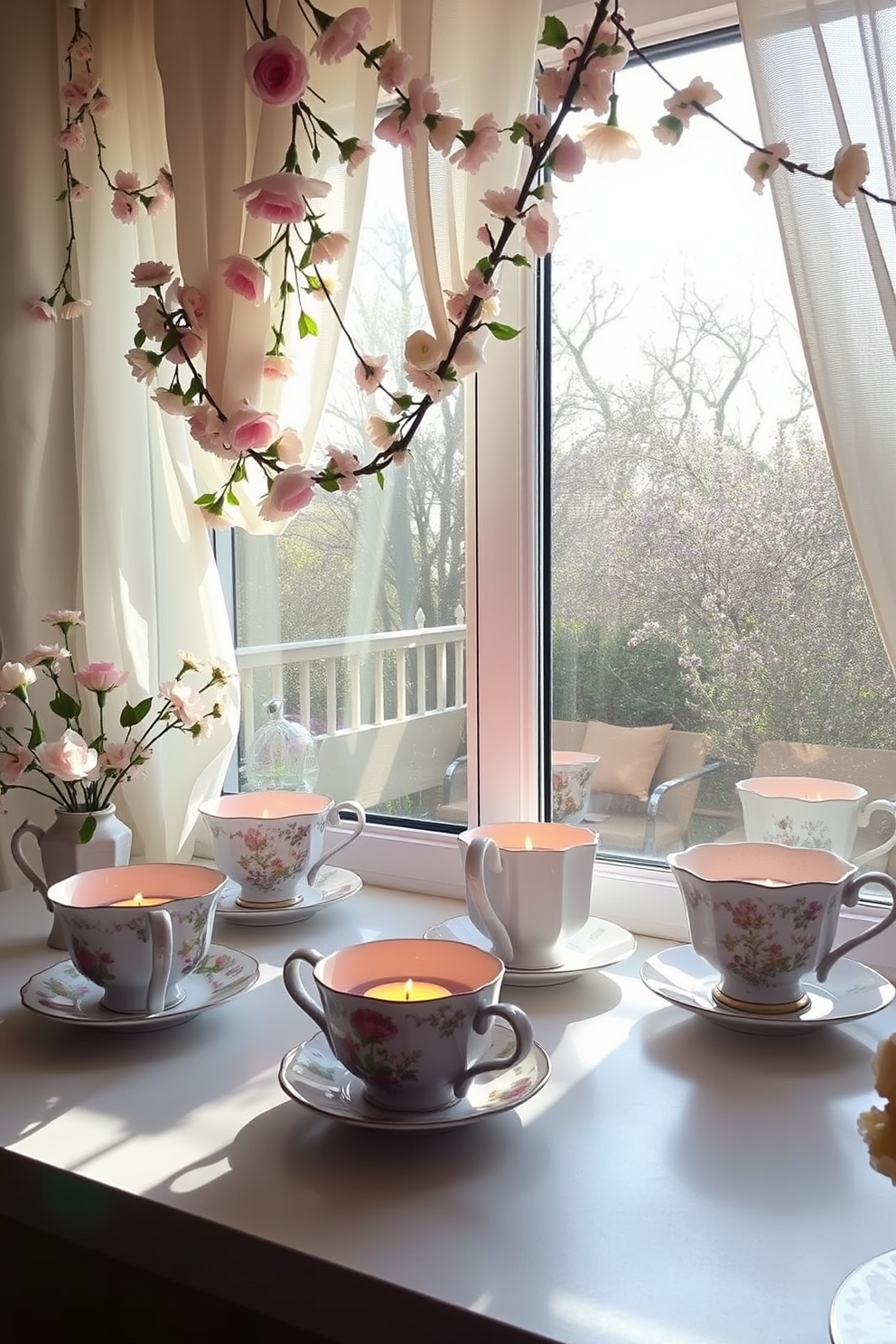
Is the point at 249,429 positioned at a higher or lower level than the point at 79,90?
lower

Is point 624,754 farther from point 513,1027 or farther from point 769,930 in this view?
point 513,1027

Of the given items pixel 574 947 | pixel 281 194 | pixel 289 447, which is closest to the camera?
pixel 281 194

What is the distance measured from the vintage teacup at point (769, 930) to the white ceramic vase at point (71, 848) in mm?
596

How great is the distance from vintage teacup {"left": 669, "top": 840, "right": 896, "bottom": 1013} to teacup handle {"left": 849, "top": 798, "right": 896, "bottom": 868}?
151 mm

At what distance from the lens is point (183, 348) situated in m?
1.21

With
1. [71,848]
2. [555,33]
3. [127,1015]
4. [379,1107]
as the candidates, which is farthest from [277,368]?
[379,1107]

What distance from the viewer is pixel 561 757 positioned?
133 cm

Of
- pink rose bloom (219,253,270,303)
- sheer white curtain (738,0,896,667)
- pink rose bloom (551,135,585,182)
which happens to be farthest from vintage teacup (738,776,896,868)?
pink rose bloom (219,253,270,303)

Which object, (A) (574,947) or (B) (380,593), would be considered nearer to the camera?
(A) (574,947)

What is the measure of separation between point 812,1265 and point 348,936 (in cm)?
65

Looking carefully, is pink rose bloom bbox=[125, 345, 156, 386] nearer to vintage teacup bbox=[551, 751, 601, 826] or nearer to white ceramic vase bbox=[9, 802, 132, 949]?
white ceramic vase bbox=[9, 802, 132, 949]

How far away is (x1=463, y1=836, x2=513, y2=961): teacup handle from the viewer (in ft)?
3.28

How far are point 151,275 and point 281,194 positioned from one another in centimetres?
23

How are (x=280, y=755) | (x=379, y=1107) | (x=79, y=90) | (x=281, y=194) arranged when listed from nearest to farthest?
(x=379, y=1107) → (x=281, y=194) → (x=79, y=90) → (x=280, y=755)
